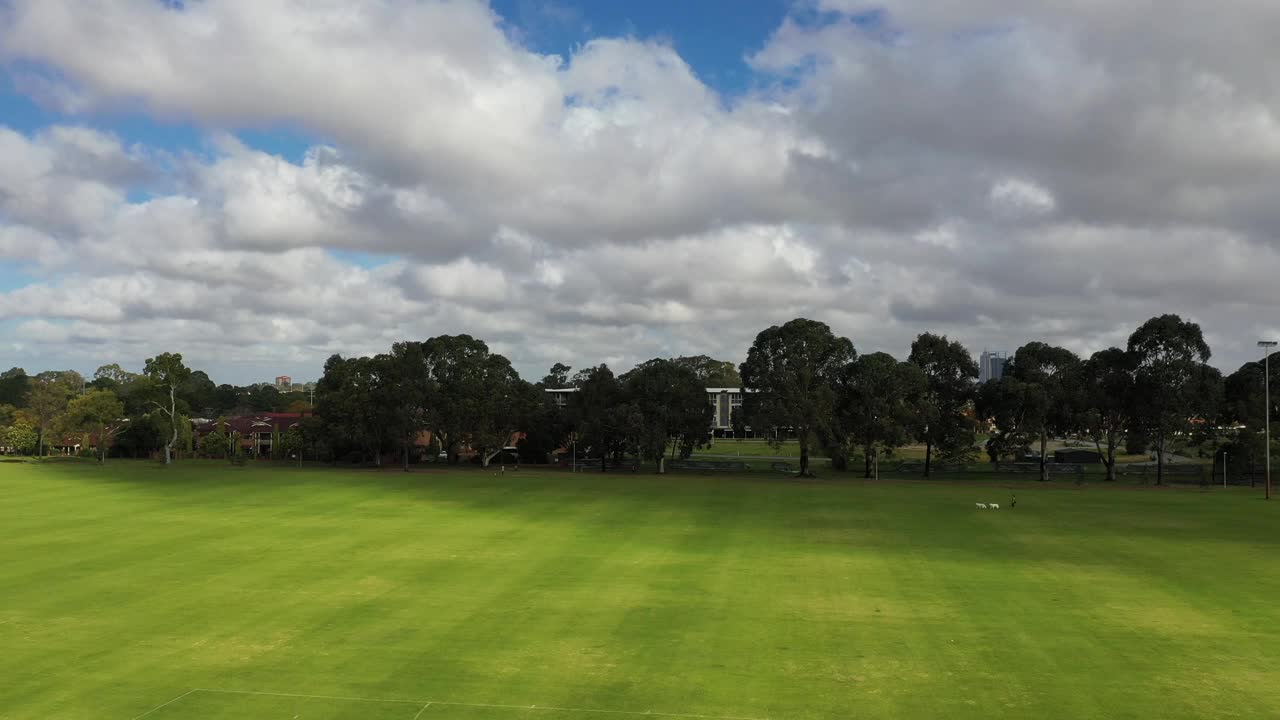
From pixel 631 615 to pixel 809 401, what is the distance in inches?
2420

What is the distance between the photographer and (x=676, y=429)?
89438 millimetres

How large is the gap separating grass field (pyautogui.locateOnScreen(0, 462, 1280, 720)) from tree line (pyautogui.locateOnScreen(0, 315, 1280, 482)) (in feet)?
120

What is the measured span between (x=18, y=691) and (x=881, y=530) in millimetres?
35152

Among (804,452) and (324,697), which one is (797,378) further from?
(324,697)

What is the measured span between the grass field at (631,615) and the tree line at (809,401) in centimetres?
3643

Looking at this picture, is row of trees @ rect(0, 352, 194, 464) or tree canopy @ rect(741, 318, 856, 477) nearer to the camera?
tree canopy @ rect(741, 318, 856, 477)

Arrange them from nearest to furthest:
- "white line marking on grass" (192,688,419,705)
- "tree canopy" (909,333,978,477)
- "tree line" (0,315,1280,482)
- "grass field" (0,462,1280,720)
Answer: "white line marking on grass" (192,688,419,705), "grass field" (0,462,1280,720), "tree line" (0,315,1280,482), "tree canopy" (909,333,978,477)

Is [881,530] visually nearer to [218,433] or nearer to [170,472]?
[170,472]

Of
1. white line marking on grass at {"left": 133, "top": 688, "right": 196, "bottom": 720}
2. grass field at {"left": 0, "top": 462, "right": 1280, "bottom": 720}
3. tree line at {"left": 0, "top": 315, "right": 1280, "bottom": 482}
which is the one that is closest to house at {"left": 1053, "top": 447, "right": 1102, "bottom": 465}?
tree line at {"left": 0, "top": 315, "right": 1280, "bottom": 482}

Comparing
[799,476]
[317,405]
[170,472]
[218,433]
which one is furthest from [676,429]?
[218,433]

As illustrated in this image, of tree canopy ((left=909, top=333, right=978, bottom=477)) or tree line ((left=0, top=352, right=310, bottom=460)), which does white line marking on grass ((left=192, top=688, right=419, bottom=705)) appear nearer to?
tree canopy ((left=909, top=333, right=978, bottom=477))

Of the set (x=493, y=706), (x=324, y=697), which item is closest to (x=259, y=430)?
(x=324, y=697)

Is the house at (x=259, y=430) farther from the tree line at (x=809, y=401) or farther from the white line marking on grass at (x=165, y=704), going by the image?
the white line marking on grass at (x=165, y=704)

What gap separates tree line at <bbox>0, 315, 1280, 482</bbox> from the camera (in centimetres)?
8231
